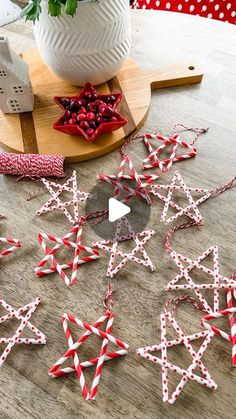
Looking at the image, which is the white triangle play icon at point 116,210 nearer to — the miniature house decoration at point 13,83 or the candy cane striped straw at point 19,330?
the candy cane striped straw at point 19,330

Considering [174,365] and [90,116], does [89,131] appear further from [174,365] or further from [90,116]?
[174,365]

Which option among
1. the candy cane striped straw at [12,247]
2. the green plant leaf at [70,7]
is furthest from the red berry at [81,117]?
the candy cane striped straw at [12,247]

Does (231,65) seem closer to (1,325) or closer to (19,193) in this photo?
(19,193)

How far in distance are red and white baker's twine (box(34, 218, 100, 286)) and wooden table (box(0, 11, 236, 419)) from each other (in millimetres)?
18

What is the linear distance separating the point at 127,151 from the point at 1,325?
58cm

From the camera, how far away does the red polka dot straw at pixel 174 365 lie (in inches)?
27.5

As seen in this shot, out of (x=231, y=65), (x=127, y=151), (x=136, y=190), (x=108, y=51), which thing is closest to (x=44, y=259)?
(x=136, y=190)

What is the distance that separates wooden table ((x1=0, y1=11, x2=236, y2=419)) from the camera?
2.28ft

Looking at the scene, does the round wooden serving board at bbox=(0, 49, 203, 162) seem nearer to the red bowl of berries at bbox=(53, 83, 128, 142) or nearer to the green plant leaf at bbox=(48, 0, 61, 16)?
the red bowl of berries at bbox=(53, 83, 128, 142)

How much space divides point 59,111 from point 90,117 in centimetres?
17
